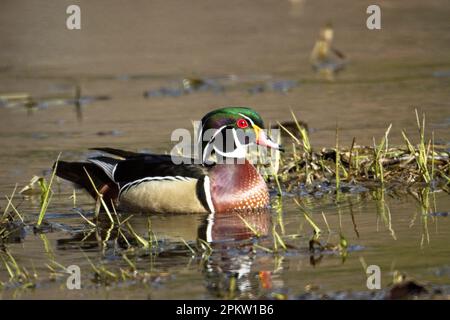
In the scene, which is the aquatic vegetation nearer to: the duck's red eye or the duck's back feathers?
the duck's red eye

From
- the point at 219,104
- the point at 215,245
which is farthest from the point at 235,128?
the point at 219,104

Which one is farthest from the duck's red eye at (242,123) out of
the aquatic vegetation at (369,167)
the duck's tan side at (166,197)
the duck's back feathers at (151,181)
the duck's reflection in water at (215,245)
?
the duck's reflection in water at (215,245)

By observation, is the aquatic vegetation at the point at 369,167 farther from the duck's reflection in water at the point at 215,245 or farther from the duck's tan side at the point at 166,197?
the duck's reflection in water at the point at 215,245

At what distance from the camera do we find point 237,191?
32.3 ft

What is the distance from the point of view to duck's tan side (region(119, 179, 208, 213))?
9.85m

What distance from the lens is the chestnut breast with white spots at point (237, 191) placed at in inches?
385

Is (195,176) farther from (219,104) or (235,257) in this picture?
(219,104)

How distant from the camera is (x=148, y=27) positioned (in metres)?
21.6

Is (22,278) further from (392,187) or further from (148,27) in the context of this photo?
(148,27)

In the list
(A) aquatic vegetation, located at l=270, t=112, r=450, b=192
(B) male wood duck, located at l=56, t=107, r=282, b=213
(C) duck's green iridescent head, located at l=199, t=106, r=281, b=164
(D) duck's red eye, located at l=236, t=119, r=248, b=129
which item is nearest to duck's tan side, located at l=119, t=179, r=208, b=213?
(B) male wood duck, located at l=56, t=107, r=282, b=213

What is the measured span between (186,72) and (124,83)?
1.02 metres

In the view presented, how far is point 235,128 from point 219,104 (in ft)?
15.6

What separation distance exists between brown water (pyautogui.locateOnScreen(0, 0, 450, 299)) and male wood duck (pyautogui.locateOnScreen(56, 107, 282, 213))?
21cm
